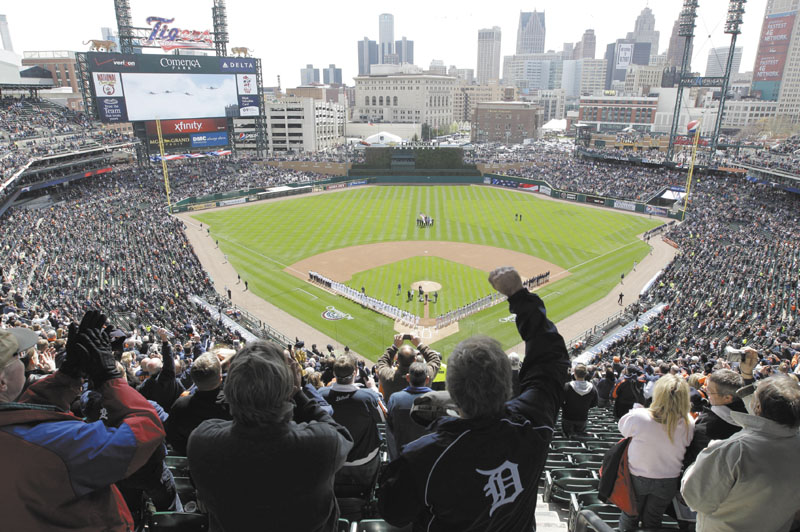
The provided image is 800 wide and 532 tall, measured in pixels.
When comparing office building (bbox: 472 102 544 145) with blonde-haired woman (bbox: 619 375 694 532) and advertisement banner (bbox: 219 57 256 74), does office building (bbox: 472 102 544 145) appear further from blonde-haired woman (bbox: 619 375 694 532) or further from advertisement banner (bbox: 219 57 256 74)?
blonde-haired woman (bbox: 619 375 694 532)

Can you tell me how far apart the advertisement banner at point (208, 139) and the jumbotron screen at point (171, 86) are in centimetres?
257

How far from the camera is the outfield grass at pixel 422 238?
92.8 ft

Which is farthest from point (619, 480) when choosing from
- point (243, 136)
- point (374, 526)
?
point (243, 136)

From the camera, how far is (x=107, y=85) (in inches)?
2315

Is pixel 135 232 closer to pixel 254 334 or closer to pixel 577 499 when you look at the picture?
pixel 254 334

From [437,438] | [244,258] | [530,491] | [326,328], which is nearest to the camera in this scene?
[437,438]

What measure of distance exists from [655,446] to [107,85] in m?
69.9

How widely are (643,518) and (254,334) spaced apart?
22.1 meters

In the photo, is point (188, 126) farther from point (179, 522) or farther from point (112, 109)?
point (179, 522)

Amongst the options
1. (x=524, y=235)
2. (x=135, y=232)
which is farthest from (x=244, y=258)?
(x=524, y=235)

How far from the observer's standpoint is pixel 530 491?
2959mm

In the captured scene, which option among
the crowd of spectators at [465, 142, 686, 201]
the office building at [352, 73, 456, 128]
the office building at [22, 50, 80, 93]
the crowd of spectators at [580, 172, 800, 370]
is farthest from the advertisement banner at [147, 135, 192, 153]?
the office building at [352, 73, 456, 128]

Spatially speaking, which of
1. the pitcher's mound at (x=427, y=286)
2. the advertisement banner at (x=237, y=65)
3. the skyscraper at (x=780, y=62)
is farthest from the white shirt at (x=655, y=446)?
the skyscraper at (x=780, y=62)

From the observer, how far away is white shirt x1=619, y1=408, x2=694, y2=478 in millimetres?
4391
